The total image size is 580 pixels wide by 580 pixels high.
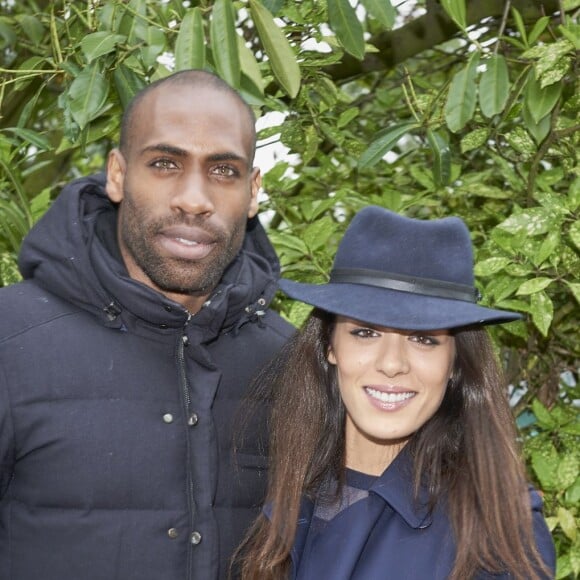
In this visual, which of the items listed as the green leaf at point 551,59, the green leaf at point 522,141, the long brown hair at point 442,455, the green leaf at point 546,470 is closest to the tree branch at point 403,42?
the green leaf at point 522,141

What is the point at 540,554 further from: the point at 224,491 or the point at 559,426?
the point at 559,426

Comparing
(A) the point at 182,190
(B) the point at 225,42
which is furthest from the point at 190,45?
(A) the point at 182,190

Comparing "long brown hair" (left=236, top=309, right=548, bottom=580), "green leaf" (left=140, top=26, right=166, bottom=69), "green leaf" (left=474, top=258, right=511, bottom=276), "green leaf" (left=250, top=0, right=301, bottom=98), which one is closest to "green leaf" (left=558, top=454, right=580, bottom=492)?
"green leaf" (left=474, top=258, right=511, bottom=276)

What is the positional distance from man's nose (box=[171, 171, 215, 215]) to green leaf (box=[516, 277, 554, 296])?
886mm

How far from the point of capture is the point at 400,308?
8.21 ft

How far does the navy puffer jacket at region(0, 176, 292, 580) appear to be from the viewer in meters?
2.60

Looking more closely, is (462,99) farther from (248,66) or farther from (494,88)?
(248,66)

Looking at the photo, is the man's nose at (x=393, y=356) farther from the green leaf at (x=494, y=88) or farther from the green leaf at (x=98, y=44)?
the green leaf at (x=98, y=44)

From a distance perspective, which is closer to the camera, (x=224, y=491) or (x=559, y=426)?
(x=224, y=491)

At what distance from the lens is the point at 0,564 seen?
2605 mm

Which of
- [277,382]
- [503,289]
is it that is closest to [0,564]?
[277,382]

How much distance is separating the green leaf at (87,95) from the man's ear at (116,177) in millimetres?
109

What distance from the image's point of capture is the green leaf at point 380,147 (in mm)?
3301

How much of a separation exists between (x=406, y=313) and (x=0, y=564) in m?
0.99
